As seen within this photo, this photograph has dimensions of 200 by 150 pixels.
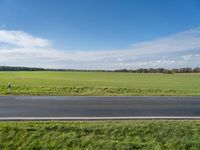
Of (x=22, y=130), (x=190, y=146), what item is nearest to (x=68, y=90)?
(x=22, y=130)

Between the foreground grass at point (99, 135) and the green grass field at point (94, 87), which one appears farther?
the green grass field at point (94, 87)

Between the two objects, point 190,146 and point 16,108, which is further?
point 16,108

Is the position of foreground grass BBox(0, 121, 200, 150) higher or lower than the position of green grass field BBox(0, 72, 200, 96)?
lower

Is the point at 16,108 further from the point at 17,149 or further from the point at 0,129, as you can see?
the point at 17,149

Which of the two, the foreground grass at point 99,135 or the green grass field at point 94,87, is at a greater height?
the green grass field at point 94,87

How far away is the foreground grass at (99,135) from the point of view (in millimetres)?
6984

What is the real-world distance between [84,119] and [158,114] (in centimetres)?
321

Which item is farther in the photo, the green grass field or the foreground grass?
the green grass field

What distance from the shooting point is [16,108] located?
1127 centimetres

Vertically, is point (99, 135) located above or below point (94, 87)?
below

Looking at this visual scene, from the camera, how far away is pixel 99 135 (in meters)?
7.45

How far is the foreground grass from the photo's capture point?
22.9 feet

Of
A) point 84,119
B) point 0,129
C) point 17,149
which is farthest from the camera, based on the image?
point 84,119

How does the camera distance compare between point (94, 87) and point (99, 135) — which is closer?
point (99, 135)
